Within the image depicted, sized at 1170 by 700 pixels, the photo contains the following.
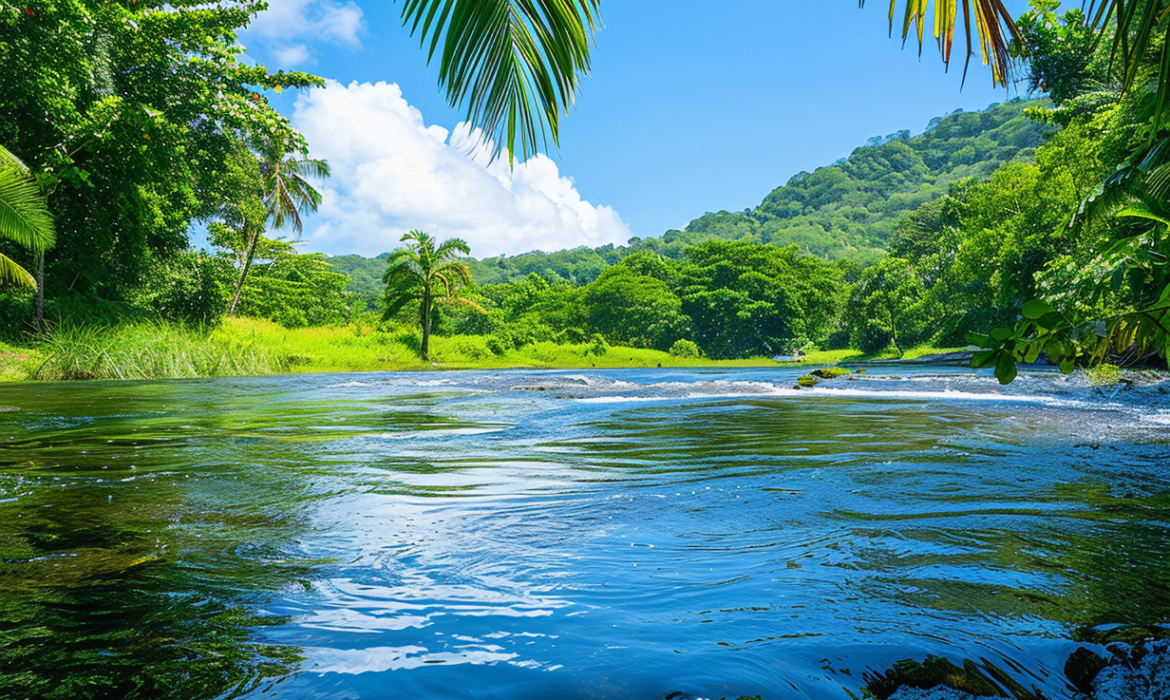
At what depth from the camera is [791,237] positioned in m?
95.5

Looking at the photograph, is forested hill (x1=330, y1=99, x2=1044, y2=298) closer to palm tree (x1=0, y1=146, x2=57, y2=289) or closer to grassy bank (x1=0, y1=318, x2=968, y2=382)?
grassy bank (x1=0, y1=318, x2=968, y2=382)

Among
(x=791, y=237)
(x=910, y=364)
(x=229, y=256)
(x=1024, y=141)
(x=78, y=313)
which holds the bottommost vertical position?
(x=910, y=364)

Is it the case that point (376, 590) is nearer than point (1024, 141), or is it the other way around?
point (376, 590)

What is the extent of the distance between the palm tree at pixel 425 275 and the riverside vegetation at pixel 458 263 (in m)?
0.27

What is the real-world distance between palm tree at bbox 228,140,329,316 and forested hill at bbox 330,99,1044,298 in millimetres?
44349

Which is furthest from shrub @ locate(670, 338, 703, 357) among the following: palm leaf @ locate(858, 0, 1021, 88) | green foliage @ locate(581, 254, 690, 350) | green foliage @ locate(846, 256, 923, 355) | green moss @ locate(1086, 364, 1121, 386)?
palm leaf @ locate(858, 0, 1021, 88)

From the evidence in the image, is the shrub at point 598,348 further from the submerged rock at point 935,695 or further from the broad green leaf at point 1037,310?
the submerged rock at point 935,695

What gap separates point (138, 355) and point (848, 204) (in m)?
123

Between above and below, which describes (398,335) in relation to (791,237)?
below

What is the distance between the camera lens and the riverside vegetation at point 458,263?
662 cm

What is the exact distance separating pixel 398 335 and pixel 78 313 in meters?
15.1

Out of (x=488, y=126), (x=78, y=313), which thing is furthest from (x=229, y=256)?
(x=488, y=126)

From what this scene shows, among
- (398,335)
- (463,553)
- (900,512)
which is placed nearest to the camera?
(463,553)

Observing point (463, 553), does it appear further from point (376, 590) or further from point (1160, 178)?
point (1160, 178)
